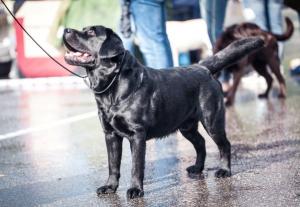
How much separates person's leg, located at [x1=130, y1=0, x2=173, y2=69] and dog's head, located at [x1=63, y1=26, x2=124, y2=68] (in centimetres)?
301

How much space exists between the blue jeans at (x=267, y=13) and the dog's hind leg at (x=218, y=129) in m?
5.24

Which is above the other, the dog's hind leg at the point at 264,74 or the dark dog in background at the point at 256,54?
the dark dog in background at the point at 256,54

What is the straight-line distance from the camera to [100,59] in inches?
190

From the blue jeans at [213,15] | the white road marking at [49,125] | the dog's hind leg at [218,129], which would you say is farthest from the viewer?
the blue jeans at [213,15]

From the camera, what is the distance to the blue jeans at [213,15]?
9758 mm

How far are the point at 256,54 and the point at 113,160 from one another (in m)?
4.96

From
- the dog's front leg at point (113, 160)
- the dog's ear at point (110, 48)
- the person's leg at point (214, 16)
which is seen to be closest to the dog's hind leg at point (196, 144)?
the dog's front leg at point (113, 160)

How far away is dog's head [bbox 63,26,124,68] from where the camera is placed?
4.82 meters

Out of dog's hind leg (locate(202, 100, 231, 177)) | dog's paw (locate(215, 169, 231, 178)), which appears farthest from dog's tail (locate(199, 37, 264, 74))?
dog's paw (locate(215, 169, 231, 178))

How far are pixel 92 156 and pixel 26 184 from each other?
106cm

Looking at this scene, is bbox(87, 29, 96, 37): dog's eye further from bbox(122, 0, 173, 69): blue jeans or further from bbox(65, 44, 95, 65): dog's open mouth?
bbox(122, 0, 173, 69): blue jeans

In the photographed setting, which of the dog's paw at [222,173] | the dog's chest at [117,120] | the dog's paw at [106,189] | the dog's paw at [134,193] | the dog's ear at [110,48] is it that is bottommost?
the dog's paw at [222,173]

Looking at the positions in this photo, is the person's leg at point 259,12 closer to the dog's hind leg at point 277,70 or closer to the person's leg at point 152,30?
the dog's hind leg at point 277,70

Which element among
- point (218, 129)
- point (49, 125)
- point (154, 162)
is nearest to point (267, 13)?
point (49, 125)
